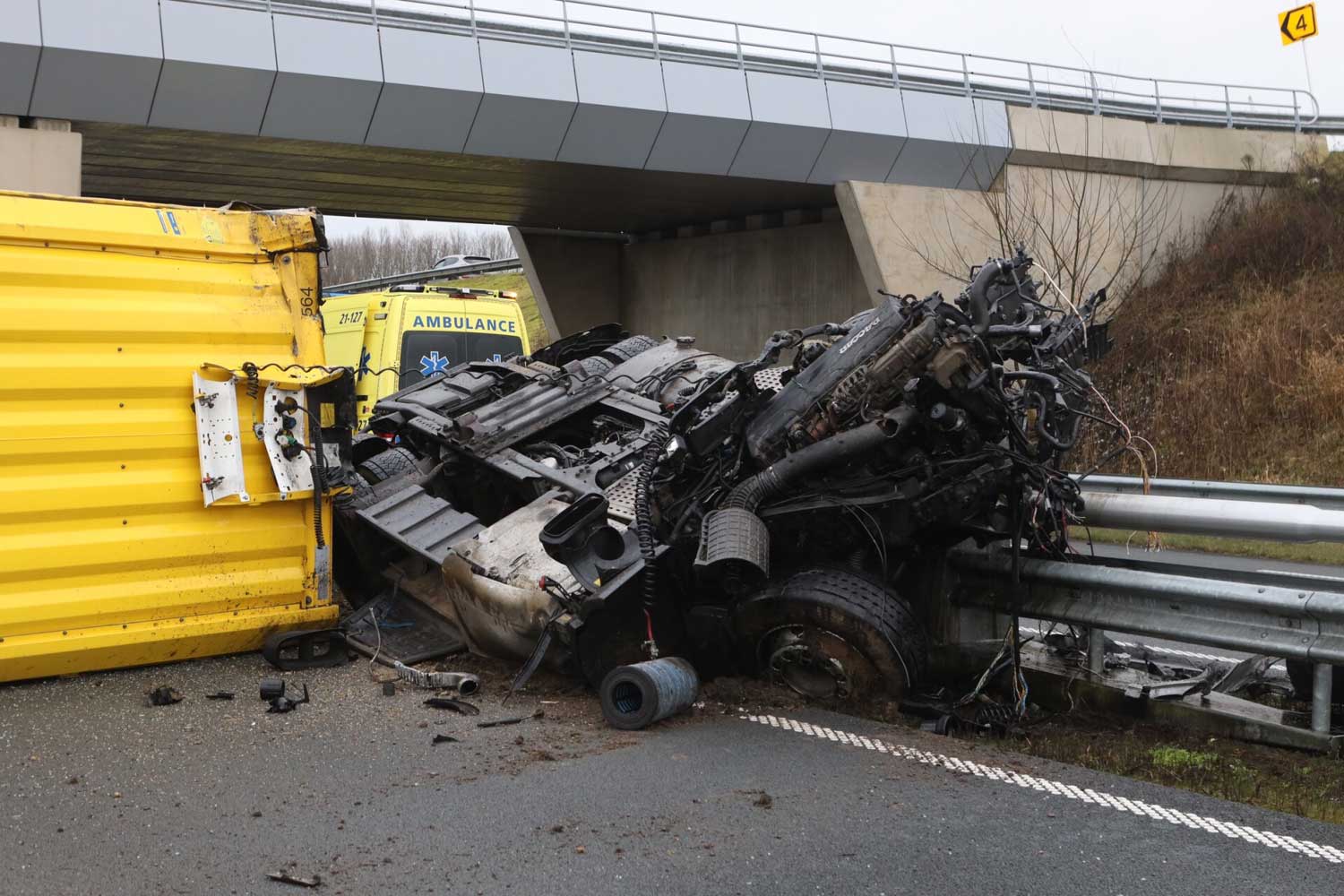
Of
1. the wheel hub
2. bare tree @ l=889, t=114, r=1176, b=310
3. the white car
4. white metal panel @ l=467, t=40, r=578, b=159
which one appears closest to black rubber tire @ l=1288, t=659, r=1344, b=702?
the wheel hub

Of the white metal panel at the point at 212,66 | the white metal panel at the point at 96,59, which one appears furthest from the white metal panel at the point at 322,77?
the white metal panel at the point at 96,59

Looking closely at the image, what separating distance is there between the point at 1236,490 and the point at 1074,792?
19.4 ft

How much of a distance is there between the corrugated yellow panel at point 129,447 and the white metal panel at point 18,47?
9.72 m

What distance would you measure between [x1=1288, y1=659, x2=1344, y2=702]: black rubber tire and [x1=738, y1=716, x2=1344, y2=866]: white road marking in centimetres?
128

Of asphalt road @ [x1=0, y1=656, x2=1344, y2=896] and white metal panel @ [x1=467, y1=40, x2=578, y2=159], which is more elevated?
white metal panel @ [x1=467, y1=40, x2=578, y2=159]

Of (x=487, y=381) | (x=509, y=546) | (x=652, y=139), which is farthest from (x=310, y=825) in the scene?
(x=652, y=139)

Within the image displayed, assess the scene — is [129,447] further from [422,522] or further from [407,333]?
[407,333]

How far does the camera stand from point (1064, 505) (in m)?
5.57

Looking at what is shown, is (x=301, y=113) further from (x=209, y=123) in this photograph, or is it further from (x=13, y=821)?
(x=13, y=821)

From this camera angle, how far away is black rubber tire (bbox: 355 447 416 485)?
24.2ft

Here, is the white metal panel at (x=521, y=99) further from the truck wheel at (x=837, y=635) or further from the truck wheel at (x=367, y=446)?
the truck wheel at (x=837, y=635)

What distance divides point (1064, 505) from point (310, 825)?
3.46 m

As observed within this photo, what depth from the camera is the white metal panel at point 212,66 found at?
49.5 ft

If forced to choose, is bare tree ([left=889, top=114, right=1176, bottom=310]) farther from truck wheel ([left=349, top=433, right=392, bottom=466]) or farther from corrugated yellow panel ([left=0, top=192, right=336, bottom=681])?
corrugated yellow panel ([left=0, top=192, right=336, bottom=681])
